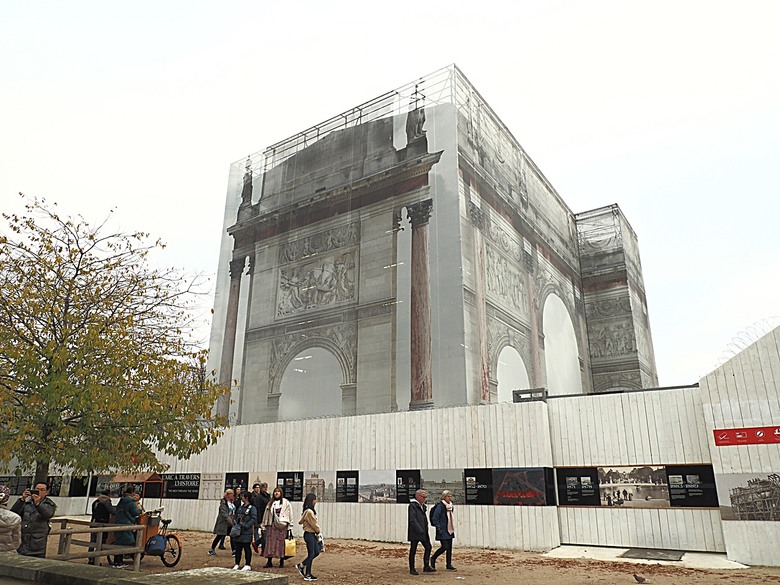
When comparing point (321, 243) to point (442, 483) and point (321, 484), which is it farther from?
point (442, 483)

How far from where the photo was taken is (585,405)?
603 inches

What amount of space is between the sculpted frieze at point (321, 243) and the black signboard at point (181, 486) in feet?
33.8

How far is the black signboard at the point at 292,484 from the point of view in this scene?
60.6ft

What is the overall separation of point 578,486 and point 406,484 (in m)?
4.67

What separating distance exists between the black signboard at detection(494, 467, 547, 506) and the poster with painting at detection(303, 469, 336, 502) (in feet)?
17.4

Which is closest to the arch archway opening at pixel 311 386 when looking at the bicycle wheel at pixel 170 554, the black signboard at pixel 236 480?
the black signboard at pixel 236 480

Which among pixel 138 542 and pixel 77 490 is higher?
pixel 77 490

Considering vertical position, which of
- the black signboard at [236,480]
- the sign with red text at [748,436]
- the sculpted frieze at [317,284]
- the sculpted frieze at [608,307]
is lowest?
the black signboard at [236,480]

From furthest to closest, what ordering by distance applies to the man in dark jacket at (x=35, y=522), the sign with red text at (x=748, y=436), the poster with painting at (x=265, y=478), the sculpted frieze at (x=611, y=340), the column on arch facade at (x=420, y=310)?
1. the sculpted frieze at (x=611, y=340)
2. the column on arch facade at (x=420, y=310)
3. the poster with painting at (x=265, y=478)
4. the sign with red text at (x=748, y=436)
5. the man in dark jacket at (x=35, y=522)

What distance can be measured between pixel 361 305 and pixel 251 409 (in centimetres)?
709

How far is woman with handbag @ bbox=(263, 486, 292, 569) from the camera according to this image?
37.7 feet

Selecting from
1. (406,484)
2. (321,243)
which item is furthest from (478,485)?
(321,243)

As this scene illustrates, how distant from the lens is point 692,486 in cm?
1372

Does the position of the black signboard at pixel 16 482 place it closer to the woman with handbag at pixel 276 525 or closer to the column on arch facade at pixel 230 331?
the column on arch facade at pixel 230 331
